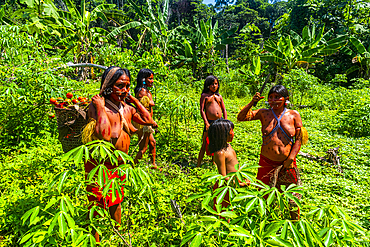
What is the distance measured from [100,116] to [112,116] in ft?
0.44

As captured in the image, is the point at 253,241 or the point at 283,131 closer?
the point at 253,241

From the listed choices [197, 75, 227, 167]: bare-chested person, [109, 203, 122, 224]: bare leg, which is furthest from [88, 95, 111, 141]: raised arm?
[197, 75, 227, 167]: bare-chested person

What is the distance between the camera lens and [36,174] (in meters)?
3.00

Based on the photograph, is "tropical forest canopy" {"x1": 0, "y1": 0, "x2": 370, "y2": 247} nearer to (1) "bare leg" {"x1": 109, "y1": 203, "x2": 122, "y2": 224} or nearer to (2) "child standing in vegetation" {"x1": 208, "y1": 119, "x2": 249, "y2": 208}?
(1) "bare leg" {"x1": 109, "y1": 203, "x2": 122, "y2": 224}

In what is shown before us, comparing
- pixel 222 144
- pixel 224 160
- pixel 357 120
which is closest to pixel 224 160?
pixel 224 160

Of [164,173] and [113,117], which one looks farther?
[164,173]

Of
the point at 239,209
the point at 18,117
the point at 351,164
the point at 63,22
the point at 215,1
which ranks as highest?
the point at 215,1

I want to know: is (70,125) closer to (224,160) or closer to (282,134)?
(224,160)

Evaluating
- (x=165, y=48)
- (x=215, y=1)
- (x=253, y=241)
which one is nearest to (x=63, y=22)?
(x=165, y=48)

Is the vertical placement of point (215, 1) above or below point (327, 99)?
above

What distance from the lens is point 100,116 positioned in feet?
6.00

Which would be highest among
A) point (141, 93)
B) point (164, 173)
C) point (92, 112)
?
point (92, 112)

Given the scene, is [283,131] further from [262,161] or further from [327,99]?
[327,99]

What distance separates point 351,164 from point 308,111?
368 centimetres
